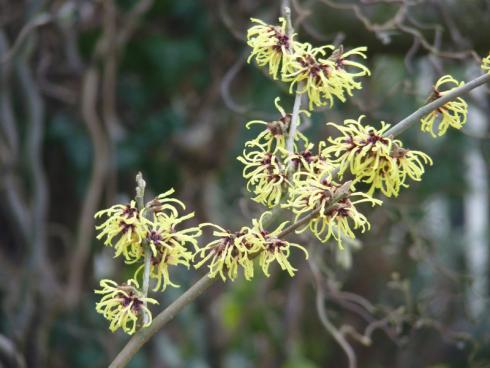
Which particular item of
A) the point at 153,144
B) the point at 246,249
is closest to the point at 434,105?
the point at 246,249

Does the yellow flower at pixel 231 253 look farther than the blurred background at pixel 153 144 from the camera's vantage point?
No

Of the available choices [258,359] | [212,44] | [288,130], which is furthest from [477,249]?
[288,130]

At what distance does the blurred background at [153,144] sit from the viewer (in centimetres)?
133

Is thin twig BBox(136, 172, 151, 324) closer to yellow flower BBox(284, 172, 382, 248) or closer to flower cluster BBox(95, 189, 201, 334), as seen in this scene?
flower cluster BBox(95, 189, 201, 334)

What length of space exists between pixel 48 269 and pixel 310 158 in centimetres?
117

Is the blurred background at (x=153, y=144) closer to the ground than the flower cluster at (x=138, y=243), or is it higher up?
higher up

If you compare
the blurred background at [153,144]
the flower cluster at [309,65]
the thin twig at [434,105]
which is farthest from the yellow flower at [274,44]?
the blurred background at [153,144]

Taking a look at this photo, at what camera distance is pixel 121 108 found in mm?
1809

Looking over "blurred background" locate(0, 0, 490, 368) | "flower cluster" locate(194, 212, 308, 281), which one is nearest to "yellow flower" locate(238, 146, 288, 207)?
"flower cluster" locate(194, 212, 308, 281)

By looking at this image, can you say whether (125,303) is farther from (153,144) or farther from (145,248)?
(153,144)

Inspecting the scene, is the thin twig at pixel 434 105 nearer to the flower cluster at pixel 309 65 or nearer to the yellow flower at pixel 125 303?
the flower cluster at pixel 309 65

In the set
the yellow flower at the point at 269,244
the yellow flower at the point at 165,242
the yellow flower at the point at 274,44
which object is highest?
the yellow flower at the point at 274,44

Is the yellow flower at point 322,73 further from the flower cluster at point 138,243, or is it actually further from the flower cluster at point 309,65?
the flower cluster at point 138,243

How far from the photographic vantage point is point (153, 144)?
69.2 inches
